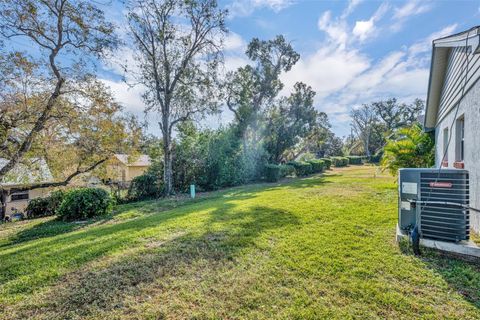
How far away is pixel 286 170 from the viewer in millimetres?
19594

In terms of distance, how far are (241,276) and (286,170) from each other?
17260 millimetres

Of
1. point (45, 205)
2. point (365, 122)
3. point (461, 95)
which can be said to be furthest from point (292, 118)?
point (365, 122)

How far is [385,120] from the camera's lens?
141 feet

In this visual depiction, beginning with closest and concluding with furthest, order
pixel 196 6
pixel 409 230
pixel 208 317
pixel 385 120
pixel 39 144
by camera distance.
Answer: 1. pixel 208 317
2. pixel 409 230
3. pixel 39 144
4. pixel 196 6
5. pixel 385 120

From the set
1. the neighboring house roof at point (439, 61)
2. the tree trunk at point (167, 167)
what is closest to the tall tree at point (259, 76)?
the tree trunk at point (167, 167)

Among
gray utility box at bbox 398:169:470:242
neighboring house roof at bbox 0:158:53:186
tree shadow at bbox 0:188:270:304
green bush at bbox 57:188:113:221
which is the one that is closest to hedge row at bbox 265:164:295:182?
green bush at bbox 57:188:113:221

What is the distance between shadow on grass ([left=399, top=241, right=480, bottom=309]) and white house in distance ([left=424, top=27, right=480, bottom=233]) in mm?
1308

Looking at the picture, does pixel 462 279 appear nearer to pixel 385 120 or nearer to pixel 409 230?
pixel 409 230

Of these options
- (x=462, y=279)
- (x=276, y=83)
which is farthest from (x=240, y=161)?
(x=462, y=279)

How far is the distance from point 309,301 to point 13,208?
59.7 feet

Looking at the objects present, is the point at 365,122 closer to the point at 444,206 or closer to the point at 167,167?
the point at 167,167

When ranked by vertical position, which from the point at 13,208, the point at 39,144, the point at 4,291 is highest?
the point at 39,144

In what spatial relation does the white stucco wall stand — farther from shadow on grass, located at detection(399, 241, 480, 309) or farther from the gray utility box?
shadow on grass, located at detection(399, 241, 480, 309)

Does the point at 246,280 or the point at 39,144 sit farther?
the point at 39,144
